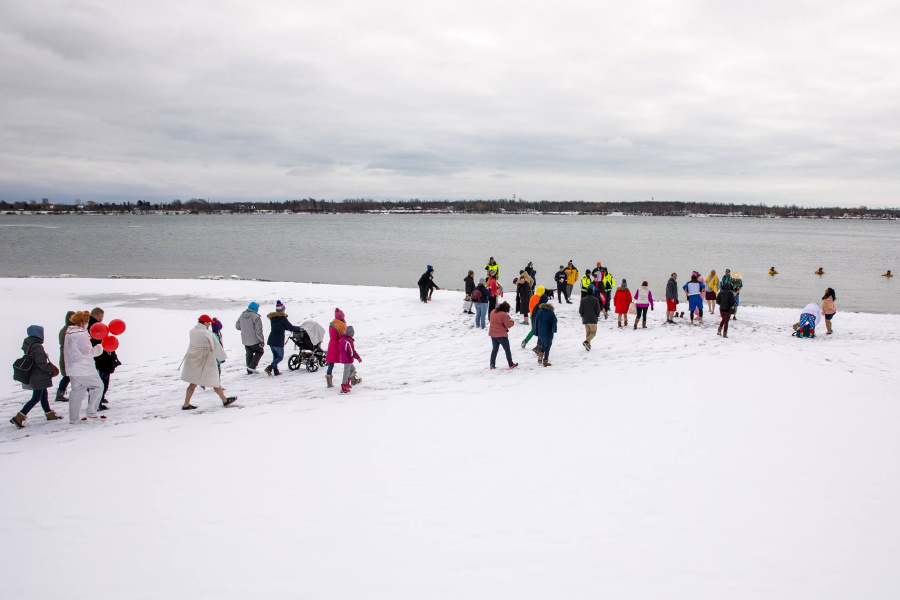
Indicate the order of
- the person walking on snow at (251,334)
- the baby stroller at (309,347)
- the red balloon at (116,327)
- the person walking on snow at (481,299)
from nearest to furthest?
1. the red balloon at (116,327)
2. the person walking on snow at (251,334)
3. the baby stroller at (309,347)
4. the person walking on snow at (481,299)

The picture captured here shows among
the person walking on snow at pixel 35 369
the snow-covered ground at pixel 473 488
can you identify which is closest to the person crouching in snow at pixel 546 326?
the snow-covered ground at pixel 473 488

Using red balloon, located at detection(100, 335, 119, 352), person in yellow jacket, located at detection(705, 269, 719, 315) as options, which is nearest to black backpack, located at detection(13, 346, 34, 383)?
red balloon, located at detection(100, 335, 119, 352)

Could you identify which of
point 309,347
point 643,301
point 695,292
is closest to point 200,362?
point 309,347

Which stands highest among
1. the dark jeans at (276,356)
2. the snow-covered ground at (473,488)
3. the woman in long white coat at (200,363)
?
the woman in long white coat at (200,363)

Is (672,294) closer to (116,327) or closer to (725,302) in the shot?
(725,302)

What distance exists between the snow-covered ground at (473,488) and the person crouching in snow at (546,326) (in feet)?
2.47

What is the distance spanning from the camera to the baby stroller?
10711 mm

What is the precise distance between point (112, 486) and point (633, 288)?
32.7 meters

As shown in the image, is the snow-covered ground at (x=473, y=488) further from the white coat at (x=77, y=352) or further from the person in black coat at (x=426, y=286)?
the person in black coat at (x=426, y=286)

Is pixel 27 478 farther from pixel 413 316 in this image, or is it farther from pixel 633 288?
pixel 633 288

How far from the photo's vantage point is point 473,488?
514cm

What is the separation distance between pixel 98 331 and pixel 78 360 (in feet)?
2.78

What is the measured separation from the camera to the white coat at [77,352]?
24.3 feet

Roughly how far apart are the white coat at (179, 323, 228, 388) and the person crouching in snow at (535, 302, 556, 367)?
640 centimetres
